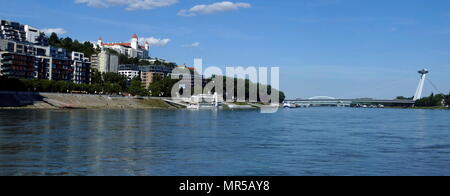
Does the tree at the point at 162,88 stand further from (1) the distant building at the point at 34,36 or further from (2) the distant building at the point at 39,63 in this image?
(1) the distant building at the point at 34,36

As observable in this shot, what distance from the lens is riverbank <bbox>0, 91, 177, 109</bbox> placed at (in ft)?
305

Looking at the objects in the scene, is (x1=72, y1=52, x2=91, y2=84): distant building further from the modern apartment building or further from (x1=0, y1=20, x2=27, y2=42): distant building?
(x1=0, y1=20, x2=27, y2=42): distant building

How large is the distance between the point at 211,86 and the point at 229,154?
453ft

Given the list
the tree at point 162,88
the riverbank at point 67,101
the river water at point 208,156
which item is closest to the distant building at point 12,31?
the riverbank at point 67,101

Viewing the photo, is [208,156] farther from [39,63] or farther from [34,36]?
[34,36]

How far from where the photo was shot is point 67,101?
107m

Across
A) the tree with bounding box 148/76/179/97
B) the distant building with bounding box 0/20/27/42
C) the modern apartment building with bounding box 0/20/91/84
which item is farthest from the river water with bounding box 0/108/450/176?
the tree with bounding box 148/76/179/97

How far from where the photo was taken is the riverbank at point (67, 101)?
93000 mm

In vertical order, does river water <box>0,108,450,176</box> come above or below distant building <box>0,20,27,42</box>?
below

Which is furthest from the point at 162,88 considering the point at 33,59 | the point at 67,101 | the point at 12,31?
the point at 67,101
